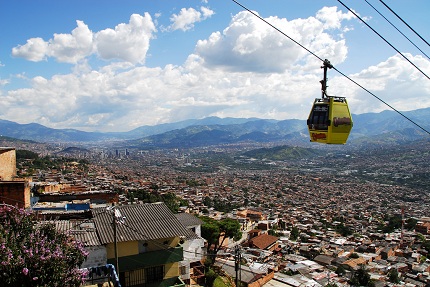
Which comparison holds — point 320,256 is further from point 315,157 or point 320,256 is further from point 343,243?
point 315,157

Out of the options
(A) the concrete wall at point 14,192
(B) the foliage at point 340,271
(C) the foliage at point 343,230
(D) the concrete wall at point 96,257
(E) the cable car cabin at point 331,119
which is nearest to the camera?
(E) the cable car cabin at point 331,119

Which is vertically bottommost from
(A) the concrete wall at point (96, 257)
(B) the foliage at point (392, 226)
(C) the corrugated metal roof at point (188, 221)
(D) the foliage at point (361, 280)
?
(B) the foliage at point (392, 226)

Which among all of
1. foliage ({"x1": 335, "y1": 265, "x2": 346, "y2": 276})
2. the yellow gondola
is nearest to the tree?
the yellow gondola

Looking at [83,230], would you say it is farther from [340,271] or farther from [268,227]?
[268,227]

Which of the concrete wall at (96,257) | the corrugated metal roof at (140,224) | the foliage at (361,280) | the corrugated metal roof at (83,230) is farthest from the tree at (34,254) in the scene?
the foliage at (361,280)

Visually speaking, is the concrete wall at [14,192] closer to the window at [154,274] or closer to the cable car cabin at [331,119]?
the window at [154,274]

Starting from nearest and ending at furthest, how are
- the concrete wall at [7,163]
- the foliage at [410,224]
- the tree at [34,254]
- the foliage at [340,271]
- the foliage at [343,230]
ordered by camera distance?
the tree at [34,254], the concrete wall at [7,163], the foliage at [340,271], the foliage at [343,230], the foliage at [410,224]

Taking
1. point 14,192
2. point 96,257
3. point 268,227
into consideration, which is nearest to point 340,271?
point 268,227
